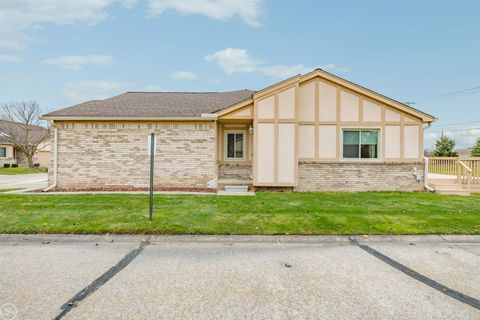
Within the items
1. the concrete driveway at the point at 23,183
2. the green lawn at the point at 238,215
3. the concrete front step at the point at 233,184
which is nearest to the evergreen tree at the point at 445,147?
the green lawn at the point at 238,215

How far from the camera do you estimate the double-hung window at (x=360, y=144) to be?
41.2 ft

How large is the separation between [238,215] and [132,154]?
23.8 ft

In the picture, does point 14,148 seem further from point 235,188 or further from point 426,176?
point 426,176

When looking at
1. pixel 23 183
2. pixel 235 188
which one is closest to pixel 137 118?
pixel 235 188

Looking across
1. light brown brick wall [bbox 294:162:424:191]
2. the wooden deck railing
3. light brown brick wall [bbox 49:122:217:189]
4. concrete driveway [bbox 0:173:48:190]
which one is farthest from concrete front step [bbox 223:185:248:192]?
the wooden deck railing

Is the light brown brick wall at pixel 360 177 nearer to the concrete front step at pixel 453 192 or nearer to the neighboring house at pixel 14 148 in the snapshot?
the concrete front step at pixel 453 192

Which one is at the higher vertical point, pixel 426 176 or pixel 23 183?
pixel 426 176

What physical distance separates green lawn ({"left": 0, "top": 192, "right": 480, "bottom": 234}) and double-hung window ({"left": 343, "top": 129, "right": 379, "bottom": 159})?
2902 mm

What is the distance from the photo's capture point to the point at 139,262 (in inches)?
178

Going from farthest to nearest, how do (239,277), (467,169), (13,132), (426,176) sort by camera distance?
(13,132) → (426,176) → (467,169) → (239,277)

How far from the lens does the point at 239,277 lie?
155 inches

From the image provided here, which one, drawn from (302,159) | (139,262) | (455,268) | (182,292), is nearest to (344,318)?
(182,292)

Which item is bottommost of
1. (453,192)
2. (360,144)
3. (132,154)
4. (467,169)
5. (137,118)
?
(453,192)

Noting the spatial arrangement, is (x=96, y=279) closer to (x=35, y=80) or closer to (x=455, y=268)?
(x=455, y=268)
